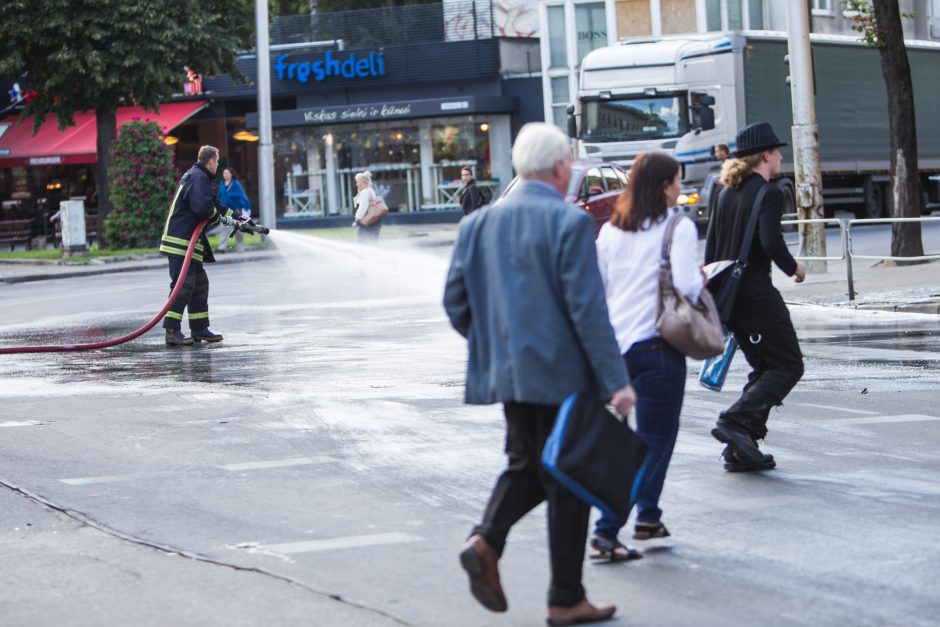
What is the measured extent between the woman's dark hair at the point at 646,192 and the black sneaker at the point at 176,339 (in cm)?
957

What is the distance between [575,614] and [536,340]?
3.06 feet

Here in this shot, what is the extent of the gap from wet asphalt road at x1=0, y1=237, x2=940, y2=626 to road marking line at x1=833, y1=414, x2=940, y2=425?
0.04 meters

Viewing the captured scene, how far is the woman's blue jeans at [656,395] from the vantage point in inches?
243

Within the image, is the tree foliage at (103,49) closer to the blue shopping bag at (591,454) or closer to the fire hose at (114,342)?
the fire hose at (114,342)

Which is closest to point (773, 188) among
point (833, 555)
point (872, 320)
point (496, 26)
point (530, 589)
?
point (833, 555)

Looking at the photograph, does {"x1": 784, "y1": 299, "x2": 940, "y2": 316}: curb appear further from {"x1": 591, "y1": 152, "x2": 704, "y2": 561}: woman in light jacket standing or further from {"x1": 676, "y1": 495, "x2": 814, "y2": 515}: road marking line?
{"x1": 591, "y1": 152, "x2": 704, "y2": 561}: woman in light jacket standing

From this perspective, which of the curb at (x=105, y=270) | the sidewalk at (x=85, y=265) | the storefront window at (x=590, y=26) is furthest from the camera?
the storefront window at (x=590, y=26)

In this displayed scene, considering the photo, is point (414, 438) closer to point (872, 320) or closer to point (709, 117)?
point (872, 320)

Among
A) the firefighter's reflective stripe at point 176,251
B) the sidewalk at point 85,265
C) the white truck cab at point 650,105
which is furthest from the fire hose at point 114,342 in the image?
the white truck cab at point 650,105

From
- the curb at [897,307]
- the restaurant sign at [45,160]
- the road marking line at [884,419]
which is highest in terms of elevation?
the restaurant sign at [45,160]

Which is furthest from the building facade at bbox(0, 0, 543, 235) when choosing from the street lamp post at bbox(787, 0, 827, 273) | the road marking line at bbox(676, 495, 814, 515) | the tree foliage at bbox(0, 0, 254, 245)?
the road marking line at bbox(676, 495, 814, 515)

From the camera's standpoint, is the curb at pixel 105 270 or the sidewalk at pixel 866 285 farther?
the curb at pixel 105 270

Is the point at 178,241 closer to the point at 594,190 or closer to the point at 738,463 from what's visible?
the point at 738,463

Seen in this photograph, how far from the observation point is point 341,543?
644cm
